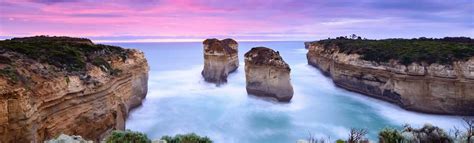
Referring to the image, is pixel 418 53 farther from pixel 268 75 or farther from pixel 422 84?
pixel 268 75

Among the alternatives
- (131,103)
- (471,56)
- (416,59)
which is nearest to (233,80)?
(131,103)

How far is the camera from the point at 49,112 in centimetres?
1505

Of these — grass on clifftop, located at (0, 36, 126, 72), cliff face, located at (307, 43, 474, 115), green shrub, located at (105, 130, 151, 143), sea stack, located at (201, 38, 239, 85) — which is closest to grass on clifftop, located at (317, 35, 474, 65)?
cliff face, located at (307, 43, 474, 115)

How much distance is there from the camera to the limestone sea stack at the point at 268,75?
31.2m

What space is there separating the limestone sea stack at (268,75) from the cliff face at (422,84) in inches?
308

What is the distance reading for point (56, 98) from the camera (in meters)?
15.2

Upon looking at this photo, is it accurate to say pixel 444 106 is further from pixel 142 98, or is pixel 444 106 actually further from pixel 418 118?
pixel 142 98

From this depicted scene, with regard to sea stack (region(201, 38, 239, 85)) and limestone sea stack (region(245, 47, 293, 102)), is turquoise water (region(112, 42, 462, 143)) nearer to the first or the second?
limestone sea stack (region(245, 47, 293, 102))

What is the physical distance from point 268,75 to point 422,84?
1209cm

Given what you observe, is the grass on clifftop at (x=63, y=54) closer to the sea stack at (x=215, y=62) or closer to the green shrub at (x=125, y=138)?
the green shrub at (x=125, y=138)

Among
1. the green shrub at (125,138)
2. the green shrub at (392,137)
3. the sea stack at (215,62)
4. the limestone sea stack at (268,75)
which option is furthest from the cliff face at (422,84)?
the green shrub at (125,138)

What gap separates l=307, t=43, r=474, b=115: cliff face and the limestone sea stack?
7.82 m

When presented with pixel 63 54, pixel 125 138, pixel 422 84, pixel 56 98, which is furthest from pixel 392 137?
pixel 422 84

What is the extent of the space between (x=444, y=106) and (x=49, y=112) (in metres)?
26.0
